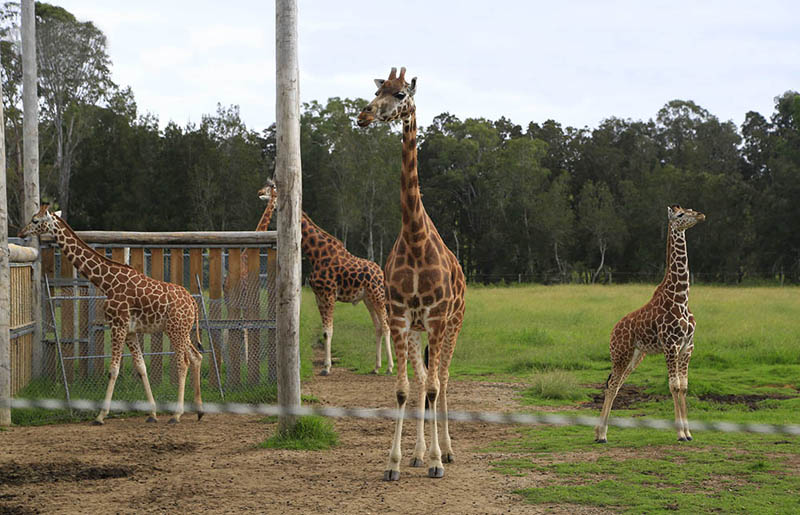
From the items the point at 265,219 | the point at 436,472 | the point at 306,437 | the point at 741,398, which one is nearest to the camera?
the point at 436,472

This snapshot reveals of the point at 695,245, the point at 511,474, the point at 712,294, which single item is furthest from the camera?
the point at 695,245

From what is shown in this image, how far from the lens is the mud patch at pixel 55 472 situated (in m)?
6.48

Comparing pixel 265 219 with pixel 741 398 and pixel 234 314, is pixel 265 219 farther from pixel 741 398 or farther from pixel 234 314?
pixel 741 398

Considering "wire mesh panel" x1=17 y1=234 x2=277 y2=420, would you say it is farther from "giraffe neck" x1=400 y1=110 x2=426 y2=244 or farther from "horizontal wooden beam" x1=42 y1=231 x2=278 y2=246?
"giraffe neck" x1=400 y1=110 x2=426 y2=244

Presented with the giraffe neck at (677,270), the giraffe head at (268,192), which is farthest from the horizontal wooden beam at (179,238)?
the giraffe neck at (677,270)

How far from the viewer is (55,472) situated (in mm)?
6688

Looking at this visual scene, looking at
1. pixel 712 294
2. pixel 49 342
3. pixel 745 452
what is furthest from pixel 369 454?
pixel 712 294

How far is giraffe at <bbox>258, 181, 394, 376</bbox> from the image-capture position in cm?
1320

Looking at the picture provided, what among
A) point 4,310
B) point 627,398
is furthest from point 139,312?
point 627,398

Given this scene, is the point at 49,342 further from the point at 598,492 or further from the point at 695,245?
the point at 695,245

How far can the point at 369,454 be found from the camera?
7430 mm

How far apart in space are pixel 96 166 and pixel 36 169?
37.7 m

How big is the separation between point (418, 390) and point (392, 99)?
2.48 meters

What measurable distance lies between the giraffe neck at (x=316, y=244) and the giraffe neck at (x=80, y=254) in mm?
4517
